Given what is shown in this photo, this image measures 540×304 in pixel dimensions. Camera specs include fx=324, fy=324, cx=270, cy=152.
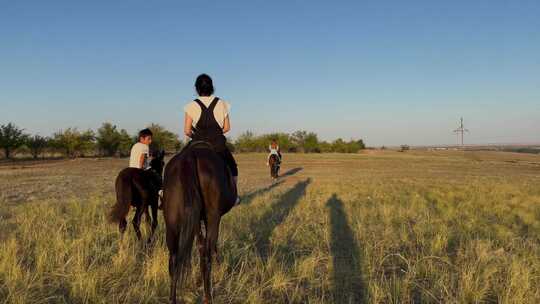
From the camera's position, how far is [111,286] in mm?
3816

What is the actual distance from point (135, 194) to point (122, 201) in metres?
0.27

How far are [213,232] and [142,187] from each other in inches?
122

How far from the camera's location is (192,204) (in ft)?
10.6

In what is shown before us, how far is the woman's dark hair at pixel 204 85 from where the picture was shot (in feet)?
13.8

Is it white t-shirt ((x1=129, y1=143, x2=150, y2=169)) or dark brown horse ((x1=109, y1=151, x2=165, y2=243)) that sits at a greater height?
white t-shirt ((x1=129, y1=143, x2=150, y2=169))

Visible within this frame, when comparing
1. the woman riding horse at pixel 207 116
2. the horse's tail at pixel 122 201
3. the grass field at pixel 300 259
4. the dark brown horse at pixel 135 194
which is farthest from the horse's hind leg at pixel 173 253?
the horse's tail at pixel 122 201

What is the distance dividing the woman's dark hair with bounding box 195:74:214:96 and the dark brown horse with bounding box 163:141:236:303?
821mm

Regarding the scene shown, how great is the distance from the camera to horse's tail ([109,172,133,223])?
5770 millimetres

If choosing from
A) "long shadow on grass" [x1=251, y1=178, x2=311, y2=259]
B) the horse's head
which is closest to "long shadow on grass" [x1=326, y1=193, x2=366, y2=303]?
"long shadow on grass" [x1=251, y1=178, x2=311, y2=259]

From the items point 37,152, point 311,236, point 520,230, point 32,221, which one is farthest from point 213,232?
point 37,152

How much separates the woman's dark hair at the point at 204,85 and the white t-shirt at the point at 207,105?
0.07m

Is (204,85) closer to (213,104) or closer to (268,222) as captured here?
(213,104)

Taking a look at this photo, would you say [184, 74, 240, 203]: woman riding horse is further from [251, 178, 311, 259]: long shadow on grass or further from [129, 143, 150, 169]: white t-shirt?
[129, 143, 150, 169]: white t-shirt

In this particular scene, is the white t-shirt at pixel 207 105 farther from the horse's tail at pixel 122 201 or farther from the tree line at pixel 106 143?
the tree line at pixel 106 143
